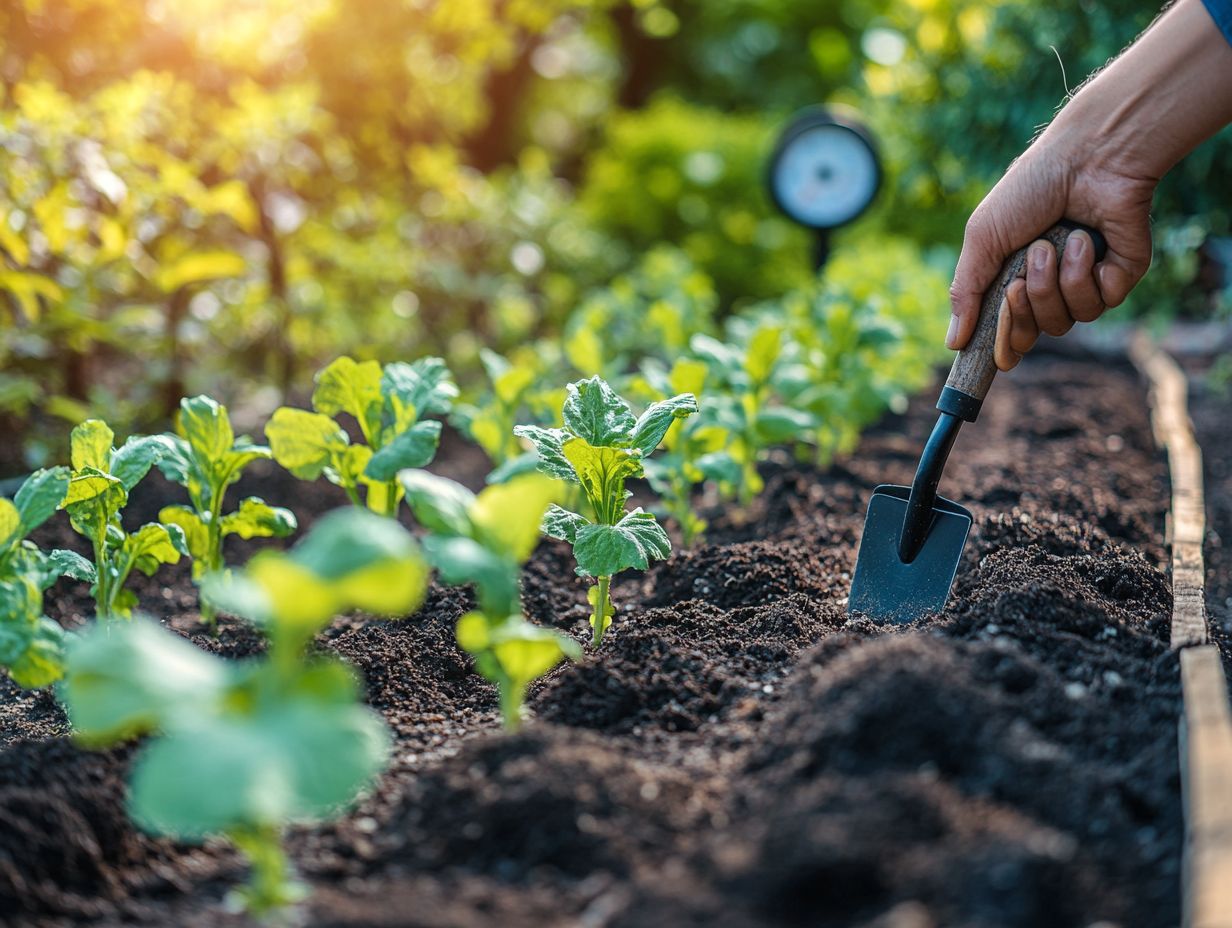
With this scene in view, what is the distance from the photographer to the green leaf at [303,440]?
7.01 ft

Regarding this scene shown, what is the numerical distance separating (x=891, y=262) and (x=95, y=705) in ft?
16.8

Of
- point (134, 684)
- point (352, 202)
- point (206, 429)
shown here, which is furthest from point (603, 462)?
point (352, 202)

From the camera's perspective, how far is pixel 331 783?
44.1 inches

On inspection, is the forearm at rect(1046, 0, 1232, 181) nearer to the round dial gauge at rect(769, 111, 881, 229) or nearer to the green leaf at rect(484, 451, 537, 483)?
the green leaf at rect(484, 451, 537, 483)

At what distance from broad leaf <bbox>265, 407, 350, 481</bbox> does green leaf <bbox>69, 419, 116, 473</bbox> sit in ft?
0.93

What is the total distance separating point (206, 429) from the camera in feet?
7.16

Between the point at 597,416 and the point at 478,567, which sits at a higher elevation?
the point at 597,416

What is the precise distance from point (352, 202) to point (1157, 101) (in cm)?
396

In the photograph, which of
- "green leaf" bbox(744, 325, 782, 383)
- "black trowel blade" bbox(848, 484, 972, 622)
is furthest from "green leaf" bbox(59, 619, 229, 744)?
"green leaf" bbox(744, 325, 782, 383)

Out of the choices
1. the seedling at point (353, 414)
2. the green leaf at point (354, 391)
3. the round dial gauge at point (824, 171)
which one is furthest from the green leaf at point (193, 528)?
the round dial gauge at point (824, 171)

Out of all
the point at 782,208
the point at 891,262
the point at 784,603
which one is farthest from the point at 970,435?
the point at 784,603

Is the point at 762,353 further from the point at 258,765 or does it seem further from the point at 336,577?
the point at 258,765

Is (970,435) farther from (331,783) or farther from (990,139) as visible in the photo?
(331,783)

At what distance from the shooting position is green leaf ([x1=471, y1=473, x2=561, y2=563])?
1.47 m
